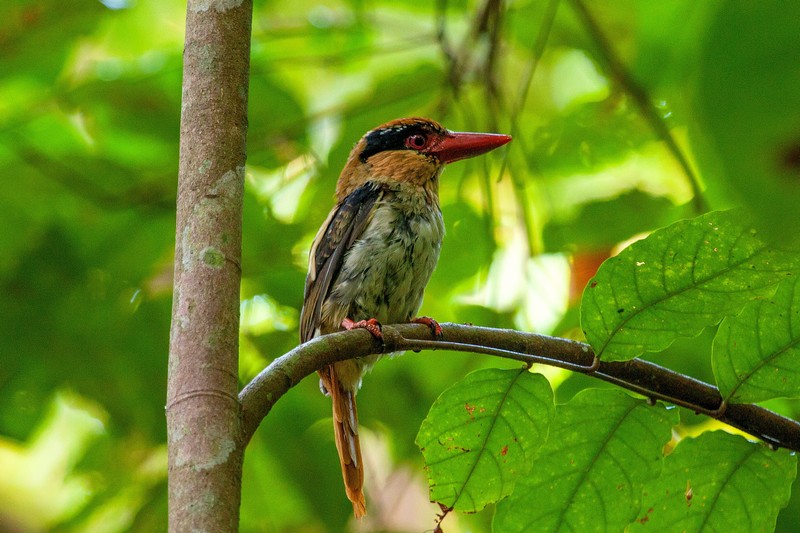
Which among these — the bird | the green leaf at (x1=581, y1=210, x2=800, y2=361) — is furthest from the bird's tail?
the green leaf at (x1=581, y1=210, x2=800, y2=361)

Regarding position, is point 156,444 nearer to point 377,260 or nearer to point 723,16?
point 377,260

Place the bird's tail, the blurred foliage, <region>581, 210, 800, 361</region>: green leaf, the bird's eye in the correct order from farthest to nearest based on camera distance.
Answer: the bird's eye < the blurred foliage < the bird's tail < <region>581, 210, 800, 361</region>: green leaf

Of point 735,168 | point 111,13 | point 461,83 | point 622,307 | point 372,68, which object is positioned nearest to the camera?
point 735,168

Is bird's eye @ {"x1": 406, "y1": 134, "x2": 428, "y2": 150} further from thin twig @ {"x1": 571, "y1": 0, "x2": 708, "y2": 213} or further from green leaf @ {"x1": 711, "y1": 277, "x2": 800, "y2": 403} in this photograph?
green leaf @ {"x1": 711, "y1": 277, "x2": 800, "y2": 403}

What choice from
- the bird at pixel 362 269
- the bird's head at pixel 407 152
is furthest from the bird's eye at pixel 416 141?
the bird at pixel 362 269

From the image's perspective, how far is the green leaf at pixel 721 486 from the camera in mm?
1702

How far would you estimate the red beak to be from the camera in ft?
10.9

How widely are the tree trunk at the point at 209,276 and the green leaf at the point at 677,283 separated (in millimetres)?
669

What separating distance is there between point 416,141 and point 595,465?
2042 millimetres

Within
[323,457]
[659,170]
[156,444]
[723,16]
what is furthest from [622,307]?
[659,170]

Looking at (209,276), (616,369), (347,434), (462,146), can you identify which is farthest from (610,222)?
(209,276)

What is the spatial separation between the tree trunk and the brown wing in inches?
57.8

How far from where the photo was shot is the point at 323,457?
3.22 meters

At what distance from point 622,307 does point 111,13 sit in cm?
239
